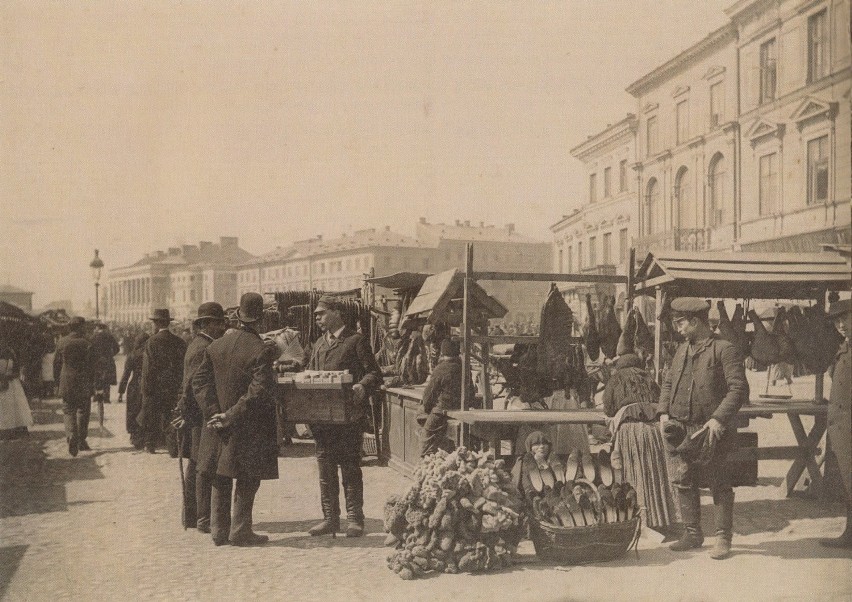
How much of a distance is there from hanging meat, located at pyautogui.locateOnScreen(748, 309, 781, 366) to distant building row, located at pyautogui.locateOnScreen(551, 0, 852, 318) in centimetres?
127

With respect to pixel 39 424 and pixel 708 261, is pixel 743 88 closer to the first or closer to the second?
pixel 708 261

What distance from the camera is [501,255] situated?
34.9m

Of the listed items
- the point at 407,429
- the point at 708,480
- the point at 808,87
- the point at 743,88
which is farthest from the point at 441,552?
the point at 743,88

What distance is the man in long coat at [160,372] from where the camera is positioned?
9.13m

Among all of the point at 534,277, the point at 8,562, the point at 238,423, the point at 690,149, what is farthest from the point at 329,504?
the point at 690,149

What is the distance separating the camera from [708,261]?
6.95 metres

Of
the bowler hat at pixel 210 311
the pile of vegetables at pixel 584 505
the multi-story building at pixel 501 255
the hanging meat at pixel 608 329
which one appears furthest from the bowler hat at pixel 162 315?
the multi-story building at pixel 501 255

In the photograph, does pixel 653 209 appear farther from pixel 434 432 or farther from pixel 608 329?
pixel 434 432

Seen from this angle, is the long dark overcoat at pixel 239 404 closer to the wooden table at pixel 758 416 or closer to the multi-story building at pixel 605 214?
the wooden table at pixel 758 416

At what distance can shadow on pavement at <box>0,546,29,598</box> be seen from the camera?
5.14 m

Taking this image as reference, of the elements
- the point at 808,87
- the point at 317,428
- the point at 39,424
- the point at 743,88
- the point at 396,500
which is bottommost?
the point at 39,424

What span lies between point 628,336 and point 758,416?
133cm

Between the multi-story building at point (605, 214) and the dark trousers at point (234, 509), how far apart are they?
9357 millimetres

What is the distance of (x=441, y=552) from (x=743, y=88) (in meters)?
10.5
